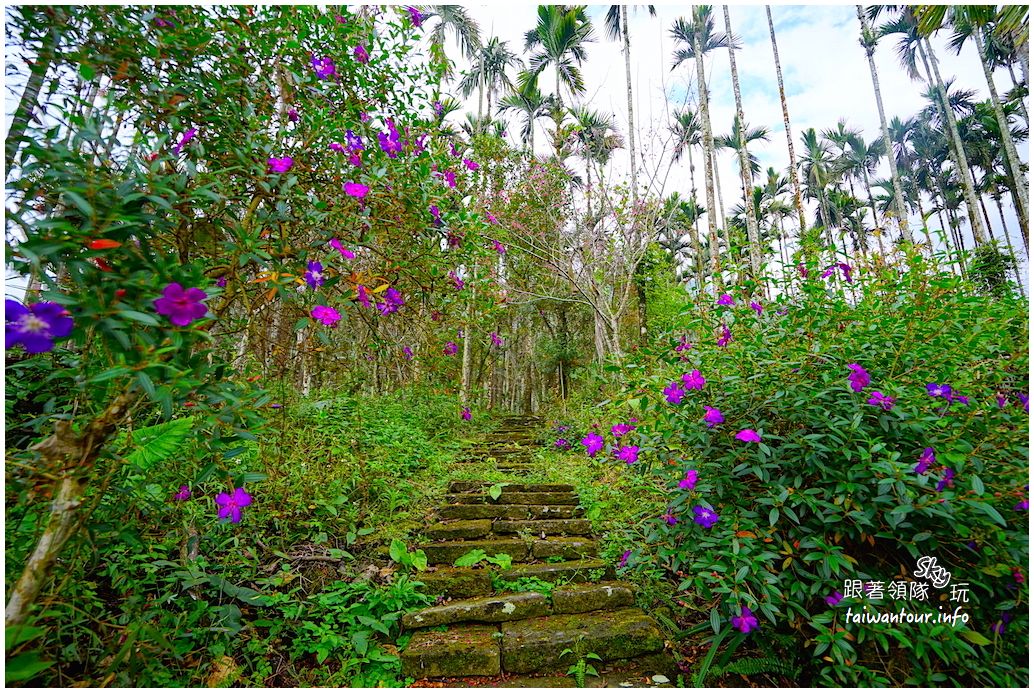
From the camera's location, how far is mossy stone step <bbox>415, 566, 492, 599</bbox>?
232 centimetres

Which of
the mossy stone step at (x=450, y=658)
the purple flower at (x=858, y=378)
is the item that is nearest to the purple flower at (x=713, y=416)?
the purple flower at (x=858, y=378)

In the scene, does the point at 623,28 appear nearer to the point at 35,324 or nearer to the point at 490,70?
the point at 490,70

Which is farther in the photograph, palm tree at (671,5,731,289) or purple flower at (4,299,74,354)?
palm tree at (671,5,731,289)

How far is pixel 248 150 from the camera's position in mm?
1557

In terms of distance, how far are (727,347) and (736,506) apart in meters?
0.67

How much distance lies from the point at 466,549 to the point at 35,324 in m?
2.28

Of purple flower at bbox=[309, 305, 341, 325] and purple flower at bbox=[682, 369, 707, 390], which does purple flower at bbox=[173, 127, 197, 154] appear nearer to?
purple flower at bbox=[309, 305, 341, 325]

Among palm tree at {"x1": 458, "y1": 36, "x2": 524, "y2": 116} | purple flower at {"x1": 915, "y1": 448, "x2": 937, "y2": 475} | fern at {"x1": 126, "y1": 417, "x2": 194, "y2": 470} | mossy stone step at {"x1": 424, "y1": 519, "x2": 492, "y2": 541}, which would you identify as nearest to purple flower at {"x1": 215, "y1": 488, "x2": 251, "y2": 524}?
fern at {"x1": 126, "y1": 417, "x2": 194, "y2": 470}

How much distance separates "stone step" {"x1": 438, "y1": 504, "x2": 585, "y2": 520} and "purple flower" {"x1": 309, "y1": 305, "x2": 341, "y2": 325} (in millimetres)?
2053

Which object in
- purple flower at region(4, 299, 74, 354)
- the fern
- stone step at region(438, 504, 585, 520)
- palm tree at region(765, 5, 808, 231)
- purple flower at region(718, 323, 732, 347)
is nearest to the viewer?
purple flower at region(4, 299, 74, 354)

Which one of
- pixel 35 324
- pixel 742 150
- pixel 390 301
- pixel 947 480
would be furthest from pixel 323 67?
pixel 742 150

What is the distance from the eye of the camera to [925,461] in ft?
4.89

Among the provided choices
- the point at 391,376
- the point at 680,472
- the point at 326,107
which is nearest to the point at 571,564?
the point at 680,472

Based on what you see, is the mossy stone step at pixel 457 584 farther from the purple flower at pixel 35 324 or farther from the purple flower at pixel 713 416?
the purple flower at pixel 35 324
